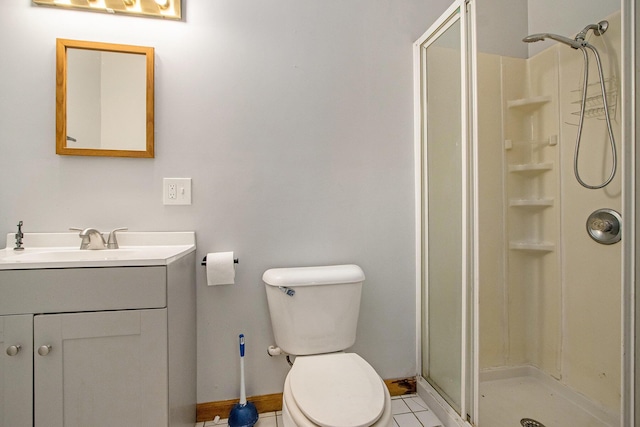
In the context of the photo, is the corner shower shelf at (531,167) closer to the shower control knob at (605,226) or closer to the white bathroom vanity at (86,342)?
the shower control knob at (605,226)

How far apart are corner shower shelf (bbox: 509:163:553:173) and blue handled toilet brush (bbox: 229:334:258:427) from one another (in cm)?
162

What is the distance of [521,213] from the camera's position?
1523 millimetres

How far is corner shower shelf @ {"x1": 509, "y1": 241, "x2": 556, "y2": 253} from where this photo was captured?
1.43m

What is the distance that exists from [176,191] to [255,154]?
40 centimetres

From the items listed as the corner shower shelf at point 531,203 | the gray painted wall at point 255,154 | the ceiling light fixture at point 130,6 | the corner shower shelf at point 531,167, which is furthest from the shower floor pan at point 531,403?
the ceiling light fixture at point 130,6

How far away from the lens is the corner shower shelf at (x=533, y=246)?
1.43m

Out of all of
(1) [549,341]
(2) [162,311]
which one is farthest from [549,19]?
(2) [162,311]

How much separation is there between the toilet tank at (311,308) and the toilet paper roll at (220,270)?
149 millimetres

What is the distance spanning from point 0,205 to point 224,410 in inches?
51.9

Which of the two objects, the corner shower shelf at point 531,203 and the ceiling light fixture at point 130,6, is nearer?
the ceiling light fixture at point 130,6

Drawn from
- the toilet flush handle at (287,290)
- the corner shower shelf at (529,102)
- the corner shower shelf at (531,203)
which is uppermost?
the corner shower shelf at (529,102)

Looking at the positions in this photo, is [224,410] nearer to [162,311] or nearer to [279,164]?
[162,311]

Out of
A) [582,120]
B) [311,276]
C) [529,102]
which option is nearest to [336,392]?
[311,276]

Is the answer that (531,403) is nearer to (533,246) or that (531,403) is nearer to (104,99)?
(533,246)
